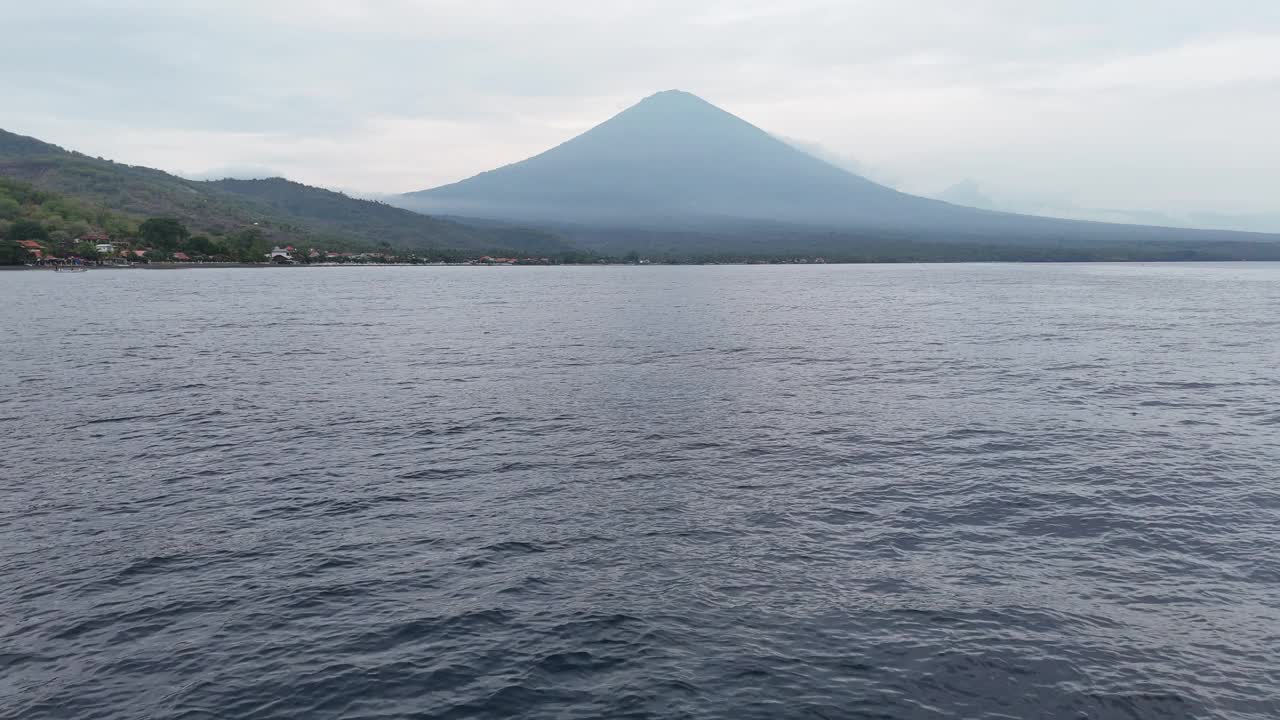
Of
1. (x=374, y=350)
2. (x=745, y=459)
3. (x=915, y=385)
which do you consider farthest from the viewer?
(x=374, y=350)

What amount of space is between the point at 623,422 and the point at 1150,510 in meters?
25.2

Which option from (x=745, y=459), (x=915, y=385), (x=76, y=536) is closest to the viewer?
(x=76, y=536)

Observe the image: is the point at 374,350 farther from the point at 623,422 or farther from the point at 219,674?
the point at 219,674

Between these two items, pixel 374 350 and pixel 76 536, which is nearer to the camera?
pixel 76 536

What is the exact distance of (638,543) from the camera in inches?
983

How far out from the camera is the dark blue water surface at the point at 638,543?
17.1 meters

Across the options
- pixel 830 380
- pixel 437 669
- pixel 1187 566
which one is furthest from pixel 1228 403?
pixel 437 669

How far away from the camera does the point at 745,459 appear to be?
115 ft

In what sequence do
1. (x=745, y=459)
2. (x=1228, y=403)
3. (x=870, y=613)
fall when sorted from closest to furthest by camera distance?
(x=870, y=613) → (x=745, y=459) → (x=1228, y=403)

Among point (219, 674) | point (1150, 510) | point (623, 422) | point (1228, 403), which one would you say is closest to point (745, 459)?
point (623, 422)

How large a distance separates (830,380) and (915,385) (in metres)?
6.09

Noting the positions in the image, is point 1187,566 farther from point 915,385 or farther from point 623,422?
point 915,385

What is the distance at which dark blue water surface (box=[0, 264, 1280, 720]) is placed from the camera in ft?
56.1

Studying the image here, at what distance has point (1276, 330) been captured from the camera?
90812 mm
